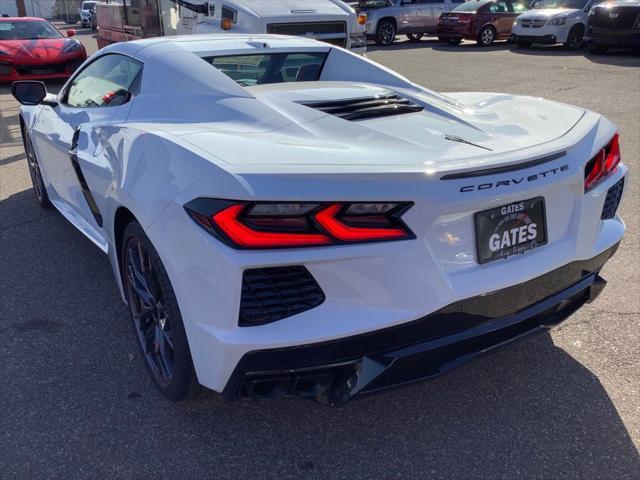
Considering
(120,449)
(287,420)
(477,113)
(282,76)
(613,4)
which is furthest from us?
(613,4)

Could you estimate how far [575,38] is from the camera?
17.6m

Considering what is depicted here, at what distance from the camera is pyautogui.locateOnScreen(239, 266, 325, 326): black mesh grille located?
202cm

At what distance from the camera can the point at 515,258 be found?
7.62ft

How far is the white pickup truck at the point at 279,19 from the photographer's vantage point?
382 inches

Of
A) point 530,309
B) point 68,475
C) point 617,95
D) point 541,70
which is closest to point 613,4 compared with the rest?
point 541,70

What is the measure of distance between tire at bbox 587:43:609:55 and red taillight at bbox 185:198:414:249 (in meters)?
16.3

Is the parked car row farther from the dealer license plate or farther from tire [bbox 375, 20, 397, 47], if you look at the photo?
the dealer license plate

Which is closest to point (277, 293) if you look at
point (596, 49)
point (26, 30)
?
point (26, 30)

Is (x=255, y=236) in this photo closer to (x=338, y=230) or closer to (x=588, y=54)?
(x=338, y=230)

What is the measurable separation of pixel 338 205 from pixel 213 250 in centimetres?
43

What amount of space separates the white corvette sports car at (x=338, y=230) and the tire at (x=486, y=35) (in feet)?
60.0

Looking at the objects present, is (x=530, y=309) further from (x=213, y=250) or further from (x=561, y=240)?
(x=213, y=250)

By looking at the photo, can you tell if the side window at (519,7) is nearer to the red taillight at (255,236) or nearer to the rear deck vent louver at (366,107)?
the rear deck vent louver at (366,107)

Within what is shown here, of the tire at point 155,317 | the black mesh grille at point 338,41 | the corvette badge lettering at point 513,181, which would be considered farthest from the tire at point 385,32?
the corvette badge lettering at point 513,181
